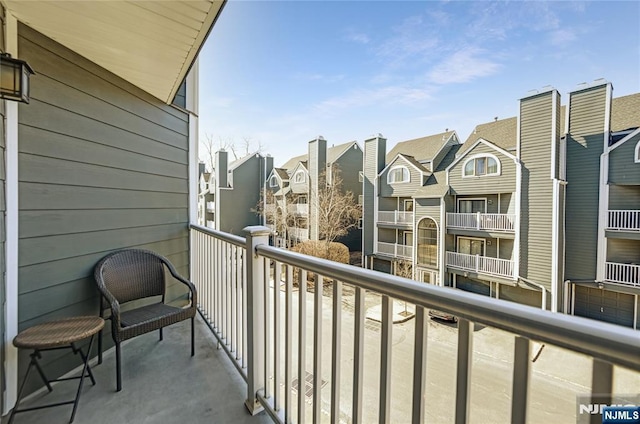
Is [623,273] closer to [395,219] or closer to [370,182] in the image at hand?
[395,219]

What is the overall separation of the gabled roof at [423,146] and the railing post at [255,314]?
11.6m

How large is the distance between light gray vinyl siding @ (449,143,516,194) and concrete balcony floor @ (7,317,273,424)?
9.84 meters

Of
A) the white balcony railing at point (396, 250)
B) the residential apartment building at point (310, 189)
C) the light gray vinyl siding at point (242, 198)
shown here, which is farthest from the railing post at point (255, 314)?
the light gray vinyl siding at point (242, 198)

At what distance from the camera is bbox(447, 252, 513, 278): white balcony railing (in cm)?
932

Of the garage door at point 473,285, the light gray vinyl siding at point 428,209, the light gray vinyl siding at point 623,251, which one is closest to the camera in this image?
the light gray vinyl siding at point 623,251

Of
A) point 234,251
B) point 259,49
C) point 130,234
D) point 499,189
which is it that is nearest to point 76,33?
point 130,234

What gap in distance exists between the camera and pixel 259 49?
286 inches

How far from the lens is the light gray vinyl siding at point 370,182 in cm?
1284

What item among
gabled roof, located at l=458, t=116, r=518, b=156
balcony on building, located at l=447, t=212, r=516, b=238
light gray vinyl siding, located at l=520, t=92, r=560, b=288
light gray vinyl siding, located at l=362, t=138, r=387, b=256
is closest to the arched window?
balcony on building, located at l=447, t=212, r=516, b=238

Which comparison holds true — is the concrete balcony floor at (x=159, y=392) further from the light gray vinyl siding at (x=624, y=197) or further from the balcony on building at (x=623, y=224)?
the light gray vinyl siding at (x=624, y=197)

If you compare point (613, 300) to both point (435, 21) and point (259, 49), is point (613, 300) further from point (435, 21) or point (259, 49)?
point (259, 49)

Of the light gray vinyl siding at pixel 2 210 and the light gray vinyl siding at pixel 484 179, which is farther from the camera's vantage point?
the light gray vinyl siding at pixel 484 179

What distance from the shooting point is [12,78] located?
1.48 m

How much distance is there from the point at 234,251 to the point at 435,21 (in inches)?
441
